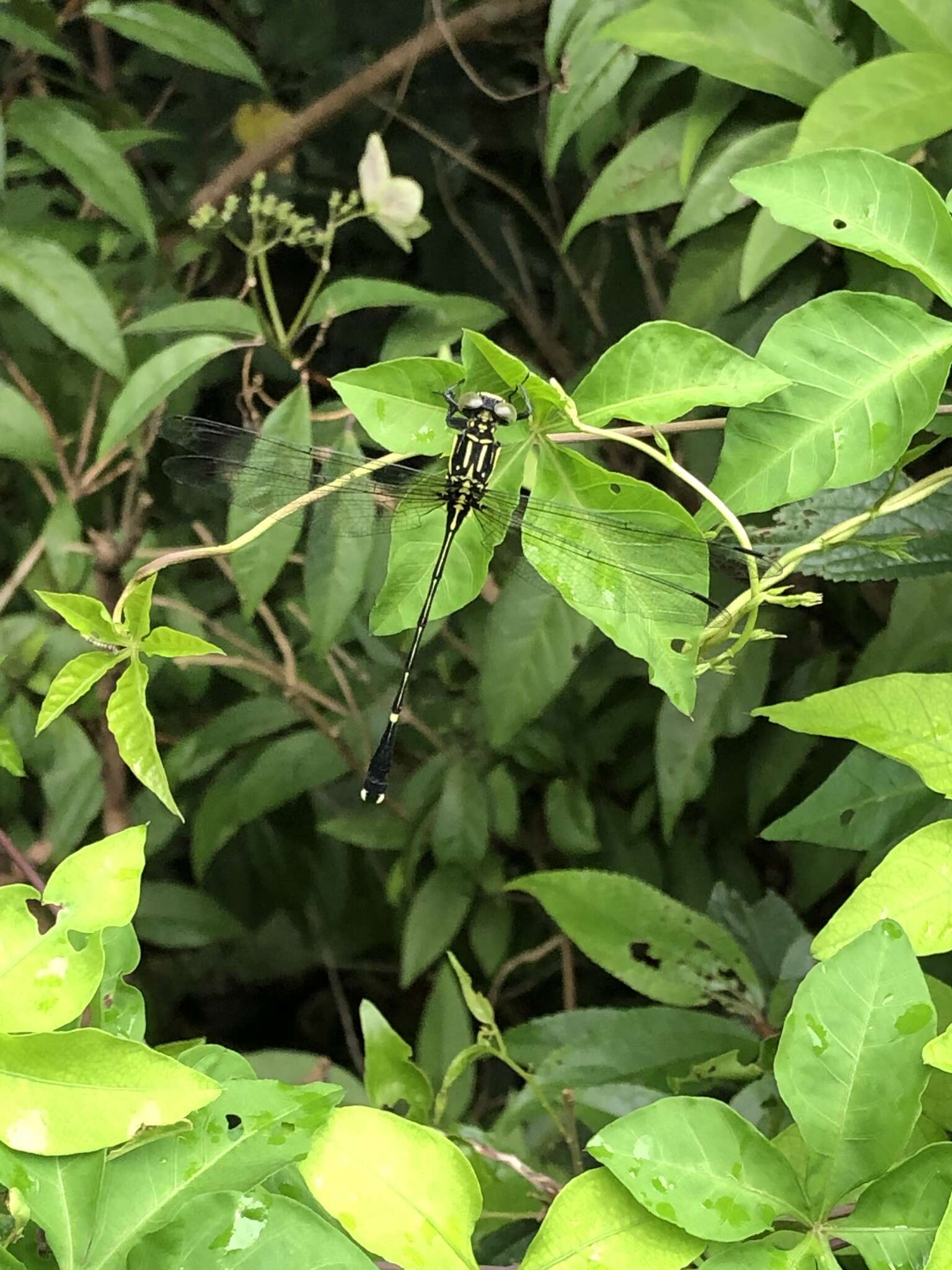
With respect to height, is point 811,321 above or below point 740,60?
below

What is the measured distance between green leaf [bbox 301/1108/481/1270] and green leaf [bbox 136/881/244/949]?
0.77 metres

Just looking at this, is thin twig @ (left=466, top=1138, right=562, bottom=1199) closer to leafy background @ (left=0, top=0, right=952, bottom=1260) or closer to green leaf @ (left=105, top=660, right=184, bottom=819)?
leafy background @ (left=0, top=0, right=952, bottom=1260)

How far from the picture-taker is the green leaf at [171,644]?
46cm

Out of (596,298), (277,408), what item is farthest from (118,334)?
(596,298)

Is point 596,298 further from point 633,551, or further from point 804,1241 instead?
point 804,1241

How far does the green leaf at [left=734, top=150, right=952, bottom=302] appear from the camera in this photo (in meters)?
0.38

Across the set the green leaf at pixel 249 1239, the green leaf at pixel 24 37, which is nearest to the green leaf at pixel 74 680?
the green leaf at pixel 249 1239

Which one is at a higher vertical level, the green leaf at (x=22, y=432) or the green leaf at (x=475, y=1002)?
the green leaf at (x=22, y=432)

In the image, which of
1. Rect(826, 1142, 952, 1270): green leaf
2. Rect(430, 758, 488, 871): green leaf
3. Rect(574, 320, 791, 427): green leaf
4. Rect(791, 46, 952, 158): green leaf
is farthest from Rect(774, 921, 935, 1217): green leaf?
Rect(430, 758, 488, 871): green leaf

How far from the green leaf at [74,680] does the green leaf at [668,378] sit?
0.28m

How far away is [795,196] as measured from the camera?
0.38 m

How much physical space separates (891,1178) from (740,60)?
64 centimetres

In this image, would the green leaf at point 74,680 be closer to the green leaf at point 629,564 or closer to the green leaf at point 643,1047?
the green leaf at point 629,564

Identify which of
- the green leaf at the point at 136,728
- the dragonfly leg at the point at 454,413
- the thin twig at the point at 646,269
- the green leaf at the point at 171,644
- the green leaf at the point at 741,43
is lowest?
the green leaf at the point at 136,728
